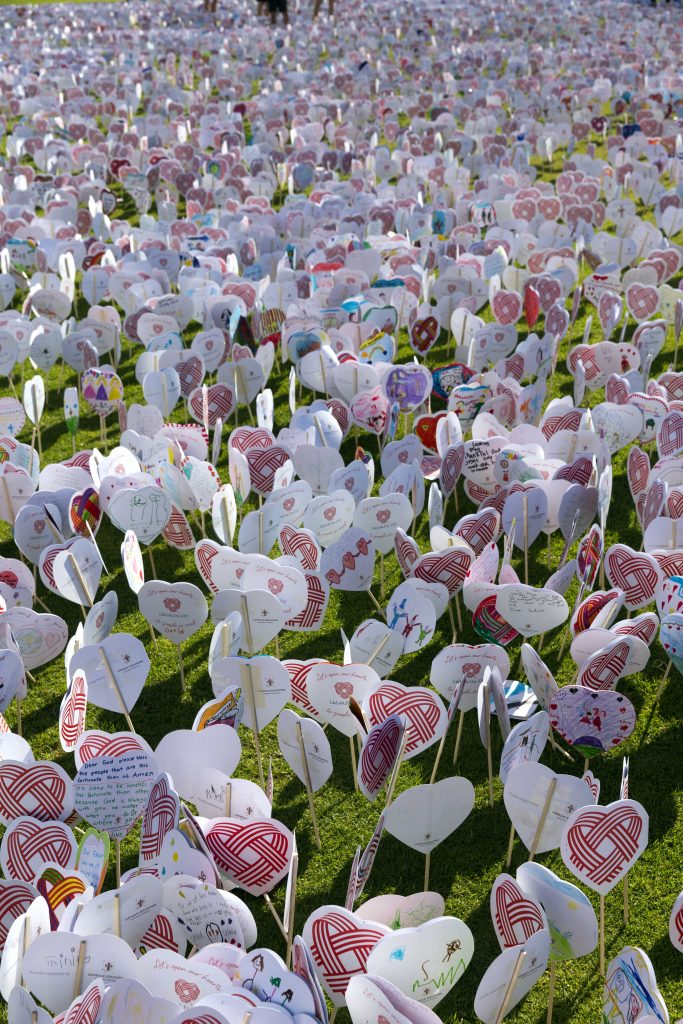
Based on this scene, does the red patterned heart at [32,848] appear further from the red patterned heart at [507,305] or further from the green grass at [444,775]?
the red patterned heart at [507,305]

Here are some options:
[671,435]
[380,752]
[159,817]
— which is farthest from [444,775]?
[671,435]

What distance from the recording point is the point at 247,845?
2531 mm

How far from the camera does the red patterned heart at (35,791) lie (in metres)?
2.66

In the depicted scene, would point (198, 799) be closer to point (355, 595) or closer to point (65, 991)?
point (65, 991)

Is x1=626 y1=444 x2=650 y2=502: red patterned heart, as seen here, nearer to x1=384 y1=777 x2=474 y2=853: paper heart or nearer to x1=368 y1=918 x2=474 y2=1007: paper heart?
x1=384 y1=777 x2=474 y2=853: paper heart

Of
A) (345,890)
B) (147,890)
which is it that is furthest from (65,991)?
(345,890)

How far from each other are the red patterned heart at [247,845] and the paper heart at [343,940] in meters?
0.31

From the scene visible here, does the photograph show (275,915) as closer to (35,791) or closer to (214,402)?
(35,791)

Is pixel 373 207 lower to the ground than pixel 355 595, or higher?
higher

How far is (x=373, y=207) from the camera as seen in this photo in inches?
285

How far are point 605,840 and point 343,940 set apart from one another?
0.61 m

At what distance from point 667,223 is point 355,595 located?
14.4ft

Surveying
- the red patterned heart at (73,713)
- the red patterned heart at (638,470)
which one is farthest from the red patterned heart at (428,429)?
the red patterned heart at (73,713)

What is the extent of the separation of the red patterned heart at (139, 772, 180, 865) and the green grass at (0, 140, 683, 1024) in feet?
1.24
